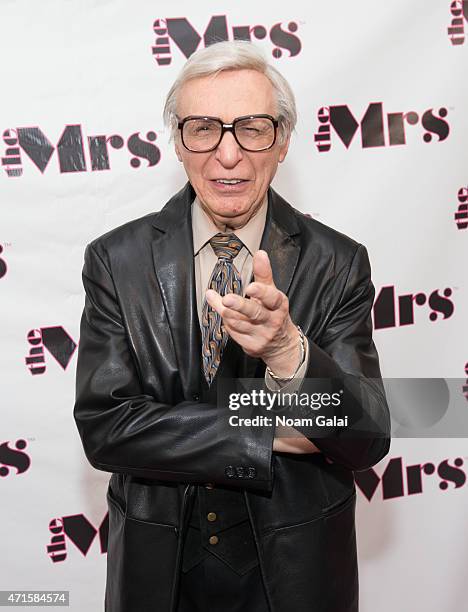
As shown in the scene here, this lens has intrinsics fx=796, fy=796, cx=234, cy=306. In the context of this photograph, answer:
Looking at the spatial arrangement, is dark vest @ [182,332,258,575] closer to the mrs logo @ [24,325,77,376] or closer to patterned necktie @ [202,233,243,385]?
patterned necktie @ [202,233,243,385]

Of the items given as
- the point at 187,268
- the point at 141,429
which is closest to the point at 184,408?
the point at 141,429

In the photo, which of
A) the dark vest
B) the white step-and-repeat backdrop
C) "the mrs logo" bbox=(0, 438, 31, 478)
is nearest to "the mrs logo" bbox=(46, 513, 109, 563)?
the white step-and-repeat backdrop

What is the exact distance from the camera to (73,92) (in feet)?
8.56

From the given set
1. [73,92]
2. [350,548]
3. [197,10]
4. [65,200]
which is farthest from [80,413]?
[197,10]

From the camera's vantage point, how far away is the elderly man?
172cm

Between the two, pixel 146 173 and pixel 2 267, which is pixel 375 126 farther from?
pixel 2 267

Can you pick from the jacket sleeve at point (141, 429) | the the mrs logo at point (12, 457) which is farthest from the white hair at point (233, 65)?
the the mrs logo at point (12, 457)

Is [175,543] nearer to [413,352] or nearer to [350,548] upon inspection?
[350,548]

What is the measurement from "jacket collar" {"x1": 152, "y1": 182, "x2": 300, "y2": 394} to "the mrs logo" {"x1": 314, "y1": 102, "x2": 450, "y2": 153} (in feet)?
2.92

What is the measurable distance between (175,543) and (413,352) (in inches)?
56.6

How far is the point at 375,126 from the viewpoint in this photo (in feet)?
9.00

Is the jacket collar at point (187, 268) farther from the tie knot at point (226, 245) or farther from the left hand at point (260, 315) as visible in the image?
the left hand at point (260, 315)

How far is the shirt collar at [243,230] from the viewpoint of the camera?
1.89 m

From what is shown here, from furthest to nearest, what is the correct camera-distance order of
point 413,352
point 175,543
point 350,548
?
point 413,352 < point 350,548 < point 175,543
